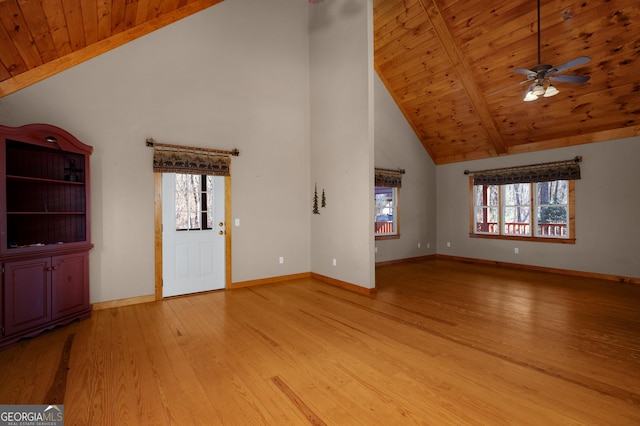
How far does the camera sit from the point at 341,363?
2.58 meters

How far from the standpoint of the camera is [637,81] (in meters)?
4.71

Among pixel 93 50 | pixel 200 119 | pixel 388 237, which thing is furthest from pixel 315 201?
pixel 93 50

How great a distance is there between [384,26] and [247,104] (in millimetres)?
3340

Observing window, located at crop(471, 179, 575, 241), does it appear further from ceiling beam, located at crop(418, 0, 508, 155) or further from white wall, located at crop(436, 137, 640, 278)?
ceiling beam, located at crop(418, 0, 508, 155)

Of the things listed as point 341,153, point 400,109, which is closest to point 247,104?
point 341,153

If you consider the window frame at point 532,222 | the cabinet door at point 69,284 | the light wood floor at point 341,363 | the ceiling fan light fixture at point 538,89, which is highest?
the ceiling fan light fixture at point 538,89

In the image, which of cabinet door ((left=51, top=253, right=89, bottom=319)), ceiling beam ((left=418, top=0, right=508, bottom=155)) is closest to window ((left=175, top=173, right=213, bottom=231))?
cabinet door ((left=51, top=253, right=89, bottom=319))

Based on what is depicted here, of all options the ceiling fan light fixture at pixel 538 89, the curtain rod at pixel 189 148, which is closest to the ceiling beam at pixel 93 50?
the curtain rod at pixel 189 148

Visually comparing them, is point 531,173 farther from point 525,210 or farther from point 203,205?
point 203,205

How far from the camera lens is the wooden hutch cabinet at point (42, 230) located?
2930mm

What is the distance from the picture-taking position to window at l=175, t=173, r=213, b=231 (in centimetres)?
461

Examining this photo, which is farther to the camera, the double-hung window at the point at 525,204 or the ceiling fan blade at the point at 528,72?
the double-hung window at the point at 525,204

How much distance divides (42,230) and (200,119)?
249 cm

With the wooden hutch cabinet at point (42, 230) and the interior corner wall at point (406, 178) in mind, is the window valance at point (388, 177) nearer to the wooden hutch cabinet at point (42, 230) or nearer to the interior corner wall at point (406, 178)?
the interior corner wall at point (406, 178)
